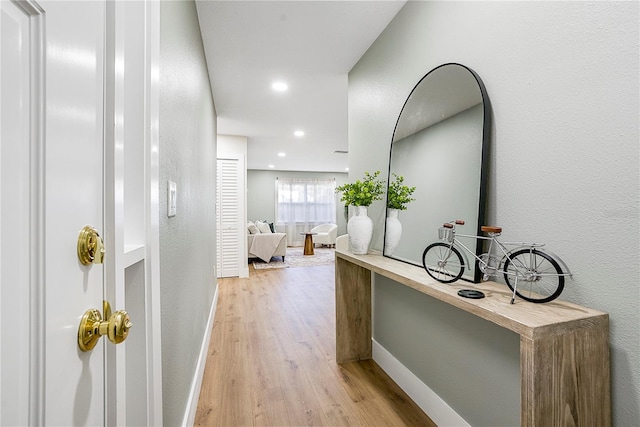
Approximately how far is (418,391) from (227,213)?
12.8 ft

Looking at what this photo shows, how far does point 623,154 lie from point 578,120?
17cm

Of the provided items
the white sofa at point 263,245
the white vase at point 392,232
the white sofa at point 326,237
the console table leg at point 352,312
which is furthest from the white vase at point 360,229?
the white sofa at point 326,237

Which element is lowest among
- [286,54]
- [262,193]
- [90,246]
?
[90,246]

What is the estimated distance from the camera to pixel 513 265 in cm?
101

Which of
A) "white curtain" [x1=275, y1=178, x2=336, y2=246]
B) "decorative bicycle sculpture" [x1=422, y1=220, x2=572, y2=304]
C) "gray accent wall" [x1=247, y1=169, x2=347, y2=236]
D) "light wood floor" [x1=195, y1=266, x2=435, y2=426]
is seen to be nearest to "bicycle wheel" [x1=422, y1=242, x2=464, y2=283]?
"decorative bicycle sculpture" [x1=422, y1=220, x2=572, y2=304]

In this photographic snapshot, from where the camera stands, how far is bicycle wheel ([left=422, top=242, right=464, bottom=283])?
4.14ft

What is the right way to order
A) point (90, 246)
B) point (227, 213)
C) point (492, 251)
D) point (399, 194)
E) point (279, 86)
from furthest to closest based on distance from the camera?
point (227, 213) → point (279, 86) → point (399, 194) → point (492, 251) → point (90, 246)

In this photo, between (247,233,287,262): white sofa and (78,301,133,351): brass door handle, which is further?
(247,233,287,262): white sofa

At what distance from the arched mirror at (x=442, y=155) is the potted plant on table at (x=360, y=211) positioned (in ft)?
0.53

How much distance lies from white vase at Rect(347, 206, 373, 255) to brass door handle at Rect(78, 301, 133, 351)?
150 centimetres

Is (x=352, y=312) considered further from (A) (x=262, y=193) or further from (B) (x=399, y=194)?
(A) (x=262, y=193)

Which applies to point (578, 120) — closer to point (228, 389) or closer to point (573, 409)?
point (573, 409)

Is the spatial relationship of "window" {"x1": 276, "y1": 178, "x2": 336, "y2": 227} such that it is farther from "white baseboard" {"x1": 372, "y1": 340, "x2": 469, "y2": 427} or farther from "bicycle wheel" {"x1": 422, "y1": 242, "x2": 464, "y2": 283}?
"bicycle wheel" {"x1": 422, "y1": 242, "x2": 464, "y2": 283}

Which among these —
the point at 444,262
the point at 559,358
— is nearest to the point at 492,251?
the point at 444,262
